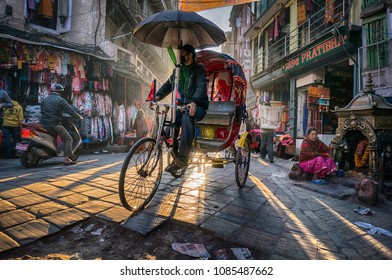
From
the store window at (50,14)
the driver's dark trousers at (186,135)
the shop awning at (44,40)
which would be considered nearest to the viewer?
the driver's dark trousers at (186,135)

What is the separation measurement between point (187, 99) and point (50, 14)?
7.77 metres

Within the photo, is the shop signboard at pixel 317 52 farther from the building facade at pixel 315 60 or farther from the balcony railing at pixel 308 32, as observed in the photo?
the balcony railing at pixel 308 32

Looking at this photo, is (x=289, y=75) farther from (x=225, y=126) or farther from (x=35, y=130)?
(x=35, y=130)

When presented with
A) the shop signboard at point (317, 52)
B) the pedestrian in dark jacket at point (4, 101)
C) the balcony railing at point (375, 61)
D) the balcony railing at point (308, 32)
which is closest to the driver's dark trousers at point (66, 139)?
the pedestrian in dark jacket at point (4, 101)

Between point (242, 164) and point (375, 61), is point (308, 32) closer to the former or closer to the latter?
point (375, 61)

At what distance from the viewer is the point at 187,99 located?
124 inches

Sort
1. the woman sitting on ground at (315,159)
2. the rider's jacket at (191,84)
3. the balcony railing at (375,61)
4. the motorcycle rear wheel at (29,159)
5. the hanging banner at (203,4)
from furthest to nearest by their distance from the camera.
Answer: the hanging banner at (203,4) → the balcony railing at (375,61) → the motorcycle rear wheel at (29,159) → the woman sitting on ground at (315,159) → the rider's jacket at (191,84)

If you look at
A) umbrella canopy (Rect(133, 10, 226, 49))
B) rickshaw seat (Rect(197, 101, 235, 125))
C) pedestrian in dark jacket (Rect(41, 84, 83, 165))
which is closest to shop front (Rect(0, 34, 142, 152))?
pedestrian in dark jacket (Rect(41, 84, 83, 165))

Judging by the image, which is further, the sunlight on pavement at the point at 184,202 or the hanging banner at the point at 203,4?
the hanging banner at the point at 203,4

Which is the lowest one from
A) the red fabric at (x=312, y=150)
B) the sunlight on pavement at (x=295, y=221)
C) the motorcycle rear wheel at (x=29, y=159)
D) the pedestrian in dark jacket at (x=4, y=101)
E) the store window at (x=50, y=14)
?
the sunlight on pavement at (x=295, y=221)

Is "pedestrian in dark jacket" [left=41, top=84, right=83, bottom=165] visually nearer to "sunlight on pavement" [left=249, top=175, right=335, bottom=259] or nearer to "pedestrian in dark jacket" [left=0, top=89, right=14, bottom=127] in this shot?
"pedestrian in dark jacket" [left=0, top=89, right=14, bottom=127]

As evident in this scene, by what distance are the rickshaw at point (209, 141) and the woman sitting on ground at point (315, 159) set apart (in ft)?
5.20

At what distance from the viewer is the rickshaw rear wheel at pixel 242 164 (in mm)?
3713

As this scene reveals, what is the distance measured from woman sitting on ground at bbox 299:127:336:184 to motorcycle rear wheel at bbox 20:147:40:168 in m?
5.91
